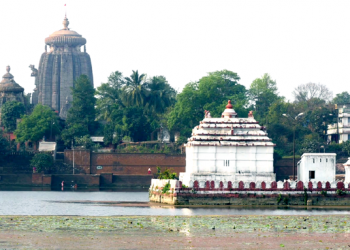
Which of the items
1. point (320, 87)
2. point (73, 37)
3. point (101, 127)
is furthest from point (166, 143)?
point (73, 37)

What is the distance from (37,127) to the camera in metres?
115

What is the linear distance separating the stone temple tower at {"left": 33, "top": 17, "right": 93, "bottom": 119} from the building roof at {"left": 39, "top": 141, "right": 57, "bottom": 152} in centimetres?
4279

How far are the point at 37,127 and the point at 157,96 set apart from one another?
18.9 m

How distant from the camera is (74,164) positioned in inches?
4245

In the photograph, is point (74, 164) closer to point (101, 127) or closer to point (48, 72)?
point (101, 127)

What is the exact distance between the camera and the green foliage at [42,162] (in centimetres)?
10556

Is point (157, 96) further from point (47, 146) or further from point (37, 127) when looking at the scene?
point (47, 146)

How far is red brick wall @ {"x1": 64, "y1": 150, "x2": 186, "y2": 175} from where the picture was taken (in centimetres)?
10781

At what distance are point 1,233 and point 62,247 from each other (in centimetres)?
504

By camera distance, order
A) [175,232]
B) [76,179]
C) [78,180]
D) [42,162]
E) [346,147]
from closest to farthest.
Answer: [175,232], [78,180], [76,179], [42,162], [346,147]

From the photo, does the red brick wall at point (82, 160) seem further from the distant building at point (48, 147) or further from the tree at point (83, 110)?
the tree at point (83, 110)

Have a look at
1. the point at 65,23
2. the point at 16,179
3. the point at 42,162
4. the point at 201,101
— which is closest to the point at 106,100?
the point at 201,101

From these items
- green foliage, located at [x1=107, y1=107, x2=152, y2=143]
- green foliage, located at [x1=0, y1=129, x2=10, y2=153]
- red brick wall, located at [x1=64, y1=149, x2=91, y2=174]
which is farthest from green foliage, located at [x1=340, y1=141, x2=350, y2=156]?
green foliage, located at [x1=0, y1=129, x2=10, y2=153]

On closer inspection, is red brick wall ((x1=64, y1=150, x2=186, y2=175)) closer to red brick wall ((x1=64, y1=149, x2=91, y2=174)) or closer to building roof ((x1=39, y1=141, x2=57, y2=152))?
red brick wall ((x1=64, y1=149, x2=91, y2=174))
